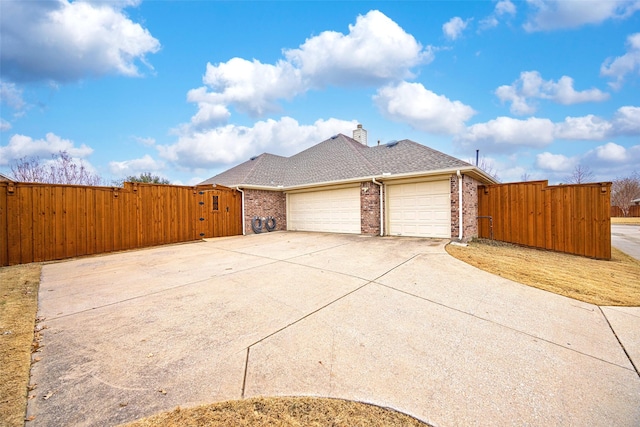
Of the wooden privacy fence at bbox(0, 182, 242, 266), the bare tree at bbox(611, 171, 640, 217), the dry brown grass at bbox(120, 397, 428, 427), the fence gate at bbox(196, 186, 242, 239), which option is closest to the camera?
the dry brown grass at bbox(120, 397, 428, 427)

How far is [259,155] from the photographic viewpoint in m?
16.5

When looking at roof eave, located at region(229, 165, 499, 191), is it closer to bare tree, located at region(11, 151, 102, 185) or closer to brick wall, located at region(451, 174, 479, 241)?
brick wall, located at region(451, 174, 479, 241)

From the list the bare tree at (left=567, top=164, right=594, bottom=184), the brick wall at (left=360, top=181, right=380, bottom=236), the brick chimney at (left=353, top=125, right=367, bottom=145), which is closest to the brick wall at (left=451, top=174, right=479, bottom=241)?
the brick wall at (left=360, top=181, right=380, bottom=236)

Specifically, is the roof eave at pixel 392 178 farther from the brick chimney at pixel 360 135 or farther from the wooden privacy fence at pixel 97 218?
the brick chimney at pixel 360 135

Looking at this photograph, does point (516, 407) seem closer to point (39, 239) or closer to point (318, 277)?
point (318, 277)

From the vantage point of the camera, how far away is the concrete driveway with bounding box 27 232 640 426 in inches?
73.6

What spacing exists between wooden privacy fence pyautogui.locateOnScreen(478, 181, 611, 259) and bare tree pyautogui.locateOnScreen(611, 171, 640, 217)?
Result: 37.2 m

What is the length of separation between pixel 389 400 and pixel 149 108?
56.1ft

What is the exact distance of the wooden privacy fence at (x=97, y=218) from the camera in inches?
270

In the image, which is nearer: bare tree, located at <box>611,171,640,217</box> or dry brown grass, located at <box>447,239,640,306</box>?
dry brown grass, located at <box>447,239,640,306</box>

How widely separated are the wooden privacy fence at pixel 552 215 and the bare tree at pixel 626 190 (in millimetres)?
37178

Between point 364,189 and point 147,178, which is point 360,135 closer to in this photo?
point 364,189

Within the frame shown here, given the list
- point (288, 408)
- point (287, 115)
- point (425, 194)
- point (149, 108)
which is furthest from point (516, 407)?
point (287, 115)

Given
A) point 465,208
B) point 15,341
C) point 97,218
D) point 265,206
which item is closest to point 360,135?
point 265,206
